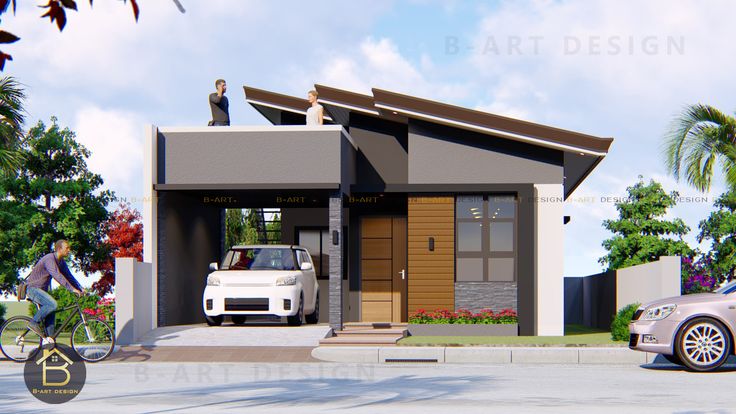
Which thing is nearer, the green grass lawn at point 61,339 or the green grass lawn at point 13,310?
the green grass lawn at point 61,339

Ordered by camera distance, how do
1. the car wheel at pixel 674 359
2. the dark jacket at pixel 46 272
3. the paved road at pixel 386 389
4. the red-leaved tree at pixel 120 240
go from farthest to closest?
the red-leaved tree at pixel 120 240 → the dark jacket at pixel 46 272 → the car wheel at pixel 674 359 → the paved road at pixel 386 389

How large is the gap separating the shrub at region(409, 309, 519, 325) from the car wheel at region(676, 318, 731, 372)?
722 centimetres

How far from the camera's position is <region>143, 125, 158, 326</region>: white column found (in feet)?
64.1

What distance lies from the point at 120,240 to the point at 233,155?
16.0 m

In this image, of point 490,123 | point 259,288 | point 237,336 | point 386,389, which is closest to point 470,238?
point 490,123

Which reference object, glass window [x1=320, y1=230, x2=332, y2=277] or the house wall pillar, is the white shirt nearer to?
the house wall pillar

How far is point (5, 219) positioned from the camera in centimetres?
2941

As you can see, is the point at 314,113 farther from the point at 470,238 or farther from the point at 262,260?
the point at 470,238

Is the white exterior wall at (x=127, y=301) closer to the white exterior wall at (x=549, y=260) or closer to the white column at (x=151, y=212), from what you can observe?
the white column at (x=151, y=212)

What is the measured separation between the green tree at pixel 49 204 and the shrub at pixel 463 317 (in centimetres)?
1482

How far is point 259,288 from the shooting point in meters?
18.9

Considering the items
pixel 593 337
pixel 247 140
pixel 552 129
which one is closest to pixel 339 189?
pixel 247 140

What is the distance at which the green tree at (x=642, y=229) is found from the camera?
3681cm

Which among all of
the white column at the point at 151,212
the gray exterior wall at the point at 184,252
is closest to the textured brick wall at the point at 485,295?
the gray exterior wall at the point at 184,252
